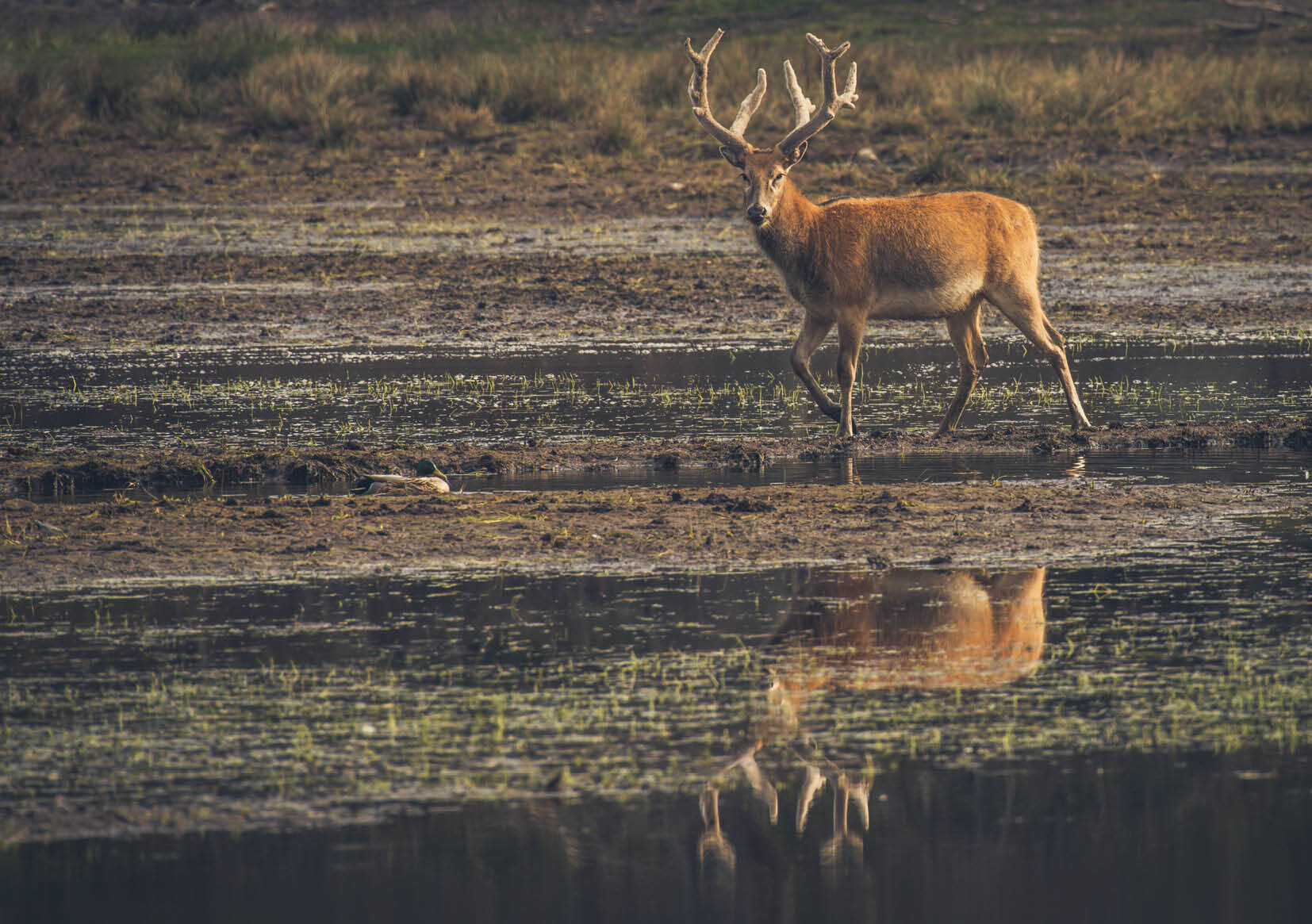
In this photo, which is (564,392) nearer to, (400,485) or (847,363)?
(847,363)

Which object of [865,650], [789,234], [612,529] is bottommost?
[612,529]

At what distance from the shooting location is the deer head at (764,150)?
12.2 m

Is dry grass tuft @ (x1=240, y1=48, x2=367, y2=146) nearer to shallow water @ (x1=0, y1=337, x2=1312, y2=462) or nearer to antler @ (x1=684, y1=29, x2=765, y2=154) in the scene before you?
shallow water @ (x1=0, y1=337, x2=1312, y2=462)

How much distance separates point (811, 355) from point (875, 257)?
2.42ft

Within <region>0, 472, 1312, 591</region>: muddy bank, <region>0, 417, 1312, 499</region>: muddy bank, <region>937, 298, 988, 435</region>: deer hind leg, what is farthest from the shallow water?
<region>0, 472, 1312, 591</region>: muddy bank

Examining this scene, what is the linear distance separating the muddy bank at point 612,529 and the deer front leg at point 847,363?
1.66 m

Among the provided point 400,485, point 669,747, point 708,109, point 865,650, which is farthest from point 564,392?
point 669,747

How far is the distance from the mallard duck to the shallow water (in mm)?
1397

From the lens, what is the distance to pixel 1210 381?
14031 millimetres

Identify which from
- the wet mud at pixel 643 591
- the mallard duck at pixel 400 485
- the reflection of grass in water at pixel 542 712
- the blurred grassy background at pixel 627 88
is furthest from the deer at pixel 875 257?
the blurred grassy background at pixel 627 88

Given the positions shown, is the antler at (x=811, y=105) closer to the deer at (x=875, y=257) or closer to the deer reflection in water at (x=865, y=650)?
the deer at (x=875, y=257)

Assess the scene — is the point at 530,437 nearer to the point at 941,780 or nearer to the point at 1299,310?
the point at 941,780

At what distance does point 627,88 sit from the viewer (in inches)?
1255


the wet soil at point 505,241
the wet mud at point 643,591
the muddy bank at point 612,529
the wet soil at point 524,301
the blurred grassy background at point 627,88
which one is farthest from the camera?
the blurred grassy background at point 627,88
